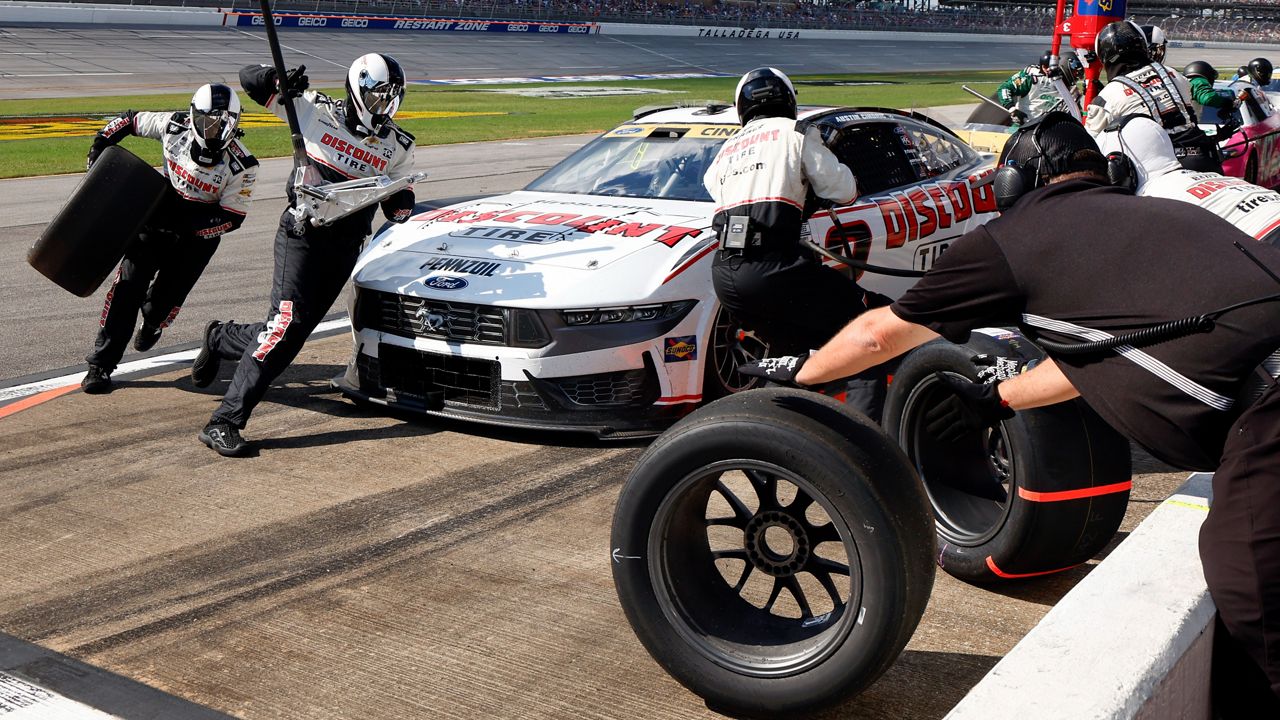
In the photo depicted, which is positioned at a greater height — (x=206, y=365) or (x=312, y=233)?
(x=312, y=233)

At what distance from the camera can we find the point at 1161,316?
2891mm

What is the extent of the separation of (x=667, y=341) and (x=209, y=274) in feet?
18.7

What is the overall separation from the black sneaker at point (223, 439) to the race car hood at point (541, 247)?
3.20ft

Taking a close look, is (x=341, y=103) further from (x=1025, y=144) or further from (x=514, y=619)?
(x=1025, y=144)

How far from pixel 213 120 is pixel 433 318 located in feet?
6.06

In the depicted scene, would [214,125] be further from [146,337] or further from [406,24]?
[406,24]

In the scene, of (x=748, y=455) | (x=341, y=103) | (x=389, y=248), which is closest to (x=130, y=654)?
(x=748, y=455)

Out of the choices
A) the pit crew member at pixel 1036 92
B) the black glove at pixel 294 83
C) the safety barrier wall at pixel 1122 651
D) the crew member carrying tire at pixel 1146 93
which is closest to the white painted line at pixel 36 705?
the safety barrier wall at pixel 1122 651

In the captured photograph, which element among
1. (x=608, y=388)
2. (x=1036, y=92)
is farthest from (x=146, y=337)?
(x=1036, y=92)

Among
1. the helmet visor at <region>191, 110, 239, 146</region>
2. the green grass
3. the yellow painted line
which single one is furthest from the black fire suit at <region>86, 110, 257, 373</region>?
the yellow painted line

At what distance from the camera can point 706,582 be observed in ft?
11.6

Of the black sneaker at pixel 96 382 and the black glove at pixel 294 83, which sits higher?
the black glove at pixel 294 83

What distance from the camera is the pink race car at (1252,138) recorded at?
1023 cm

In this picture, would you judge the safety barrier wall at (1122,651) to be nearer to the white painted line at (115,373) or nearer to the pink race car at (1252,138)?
the white painted line at (115,373)
